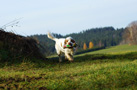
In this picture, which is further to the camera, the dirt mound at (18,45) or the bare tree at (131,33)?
the bare tree at (131,33)

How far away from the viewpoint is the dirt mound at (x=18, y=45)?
1376 centimetres

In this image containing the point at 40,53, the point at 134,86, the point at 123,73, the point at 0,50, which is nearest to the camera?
the point at 134,86

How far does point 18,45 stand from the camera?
14266 millimetres

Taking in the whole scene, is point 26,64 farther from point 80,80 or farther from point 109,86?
point 109,86

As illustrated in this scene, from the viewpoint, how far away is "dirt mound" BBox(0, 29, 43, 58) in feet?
45.1

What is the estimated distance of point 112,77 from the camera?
703 centimetres

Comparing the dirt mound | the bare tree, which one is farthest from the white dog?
the bare tree

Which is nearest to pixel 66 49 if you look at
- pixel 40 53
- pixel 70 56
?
pixel 70 56

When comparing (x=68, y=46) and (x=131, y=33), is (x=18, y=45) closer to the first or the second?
(x=68, y=46)

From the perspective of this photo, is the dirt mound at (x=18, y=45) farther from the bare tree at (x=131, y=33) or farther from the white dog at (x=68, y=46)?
the bare tree at (x=131, y=33)

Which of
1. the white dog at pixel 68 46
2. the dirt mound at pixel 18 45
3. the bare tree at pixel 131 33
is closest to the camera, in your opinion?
the dirt mound at pixel 18 45

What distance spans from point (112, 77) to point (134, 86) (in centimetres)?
97

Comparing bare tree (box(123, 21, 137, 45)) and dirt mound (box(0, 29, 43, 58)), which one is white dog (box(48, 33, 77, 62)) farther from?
bare tree (box(123, 21, 137, 45))

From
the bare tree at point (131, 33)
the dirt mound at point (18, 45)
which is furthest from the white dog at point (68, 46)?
the bare tree at point (131, 33)
